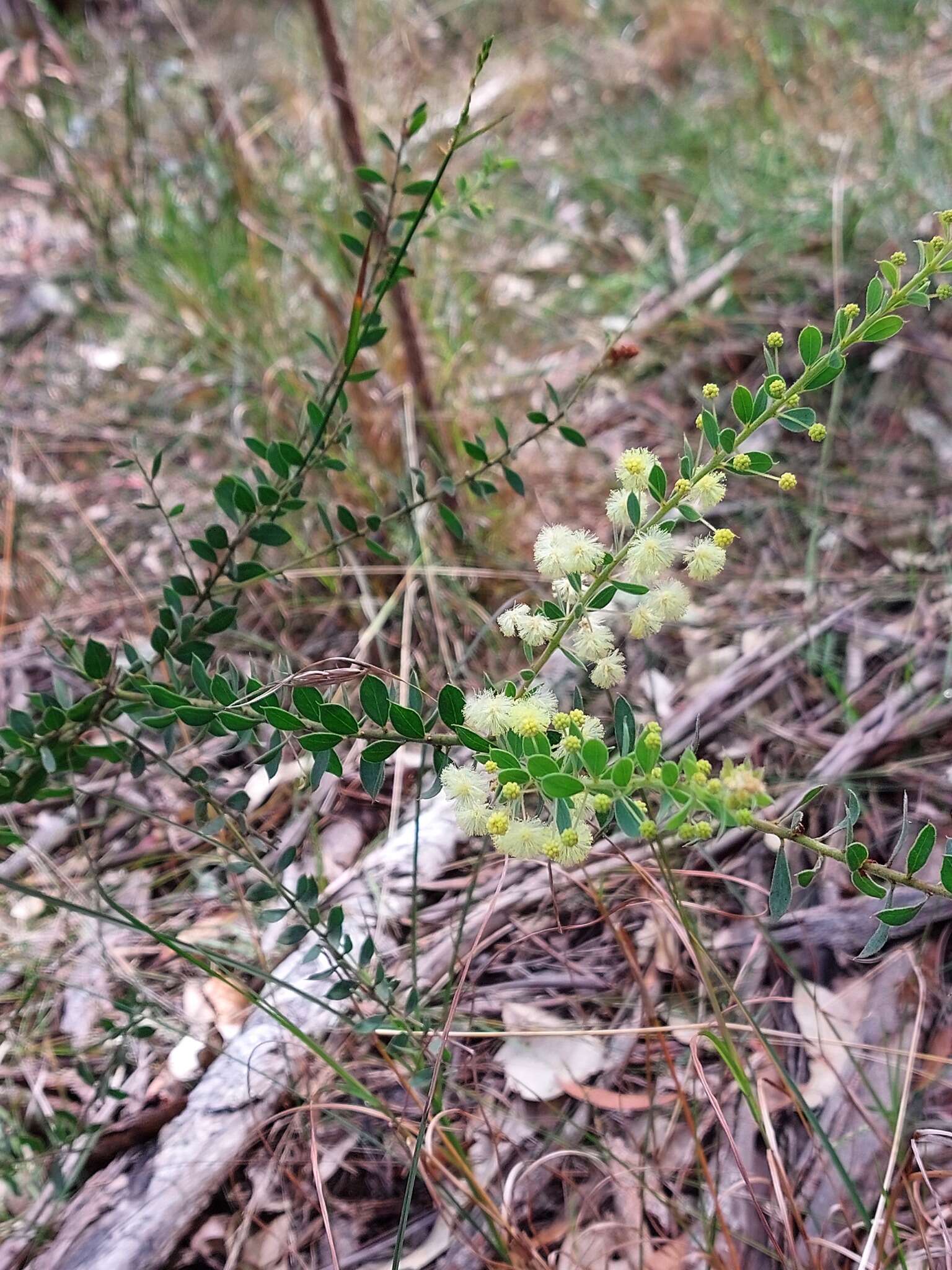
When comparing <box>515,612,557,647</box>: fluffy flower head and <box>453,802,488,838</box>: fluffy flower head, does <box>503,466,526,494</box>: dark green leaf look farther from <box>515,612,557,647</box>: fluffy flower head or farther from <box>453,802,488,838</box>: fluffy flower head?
<box>453,802,488,838</box>: fluffy flower head

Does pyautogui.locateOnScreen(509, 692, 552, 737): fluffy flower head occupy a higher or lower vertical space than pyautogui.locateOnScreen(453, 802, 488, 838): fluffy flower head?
higher

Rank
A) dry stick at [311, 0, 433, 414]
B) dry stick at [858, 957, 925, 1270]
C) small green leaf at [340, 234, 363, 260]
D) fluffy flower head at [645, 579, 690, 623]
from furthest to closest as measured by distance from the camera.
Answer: dry stick at [311, 0, 433, 414] < small green leaf at [340, 234, 363, 260] < dry stick at [858, 957, 925, 1270] < fluffy flower head at [645, 579, 690, 623]

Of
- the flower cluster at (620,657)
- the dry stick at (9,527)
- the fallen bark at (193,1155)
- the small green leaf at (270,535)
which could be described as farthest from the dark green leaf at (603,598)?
the dry stick at (9,527)

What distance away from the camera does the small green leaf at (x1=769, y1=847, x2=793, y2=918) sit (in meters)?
0.64

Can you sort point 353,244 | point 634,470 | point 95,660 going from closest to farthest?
point 634,470 < point 95,660 < point 353,244

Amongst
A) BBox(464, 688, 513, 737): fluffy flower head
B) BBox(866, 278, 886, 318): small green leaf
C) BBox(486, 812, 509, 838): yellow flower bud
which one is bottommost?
BBox(486, 812, 509, 838): yellow flower bud

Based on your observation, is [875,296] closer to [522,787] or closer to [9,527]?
[522,787]

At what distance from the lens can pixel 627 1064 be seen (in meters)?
1.11

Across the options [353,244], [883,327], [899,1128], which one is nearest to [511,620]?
[883,327]

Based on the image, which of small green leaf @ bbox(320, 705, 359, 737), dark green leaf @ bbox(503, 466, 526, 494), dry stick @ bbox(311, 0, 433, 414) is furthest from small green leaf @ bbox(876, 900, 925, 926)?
dry stick @ bbox(311, 0, 433, 414)

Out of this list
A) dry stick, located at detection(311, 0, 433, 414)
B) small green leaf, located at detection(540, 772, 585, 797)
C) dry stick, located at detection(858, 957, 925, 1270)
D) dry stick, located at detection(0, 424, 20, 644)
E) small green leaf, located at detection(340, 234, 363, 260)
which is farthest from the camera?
dry stick, located at detection(0, 424, 20, 644)

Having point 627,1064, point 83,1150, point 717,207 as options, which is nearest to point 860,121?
point 717,207

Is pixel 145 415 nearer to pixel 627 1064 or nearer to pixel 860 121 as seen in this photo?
pixel 627 1064

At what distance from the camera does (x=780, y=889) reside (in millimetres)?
647
